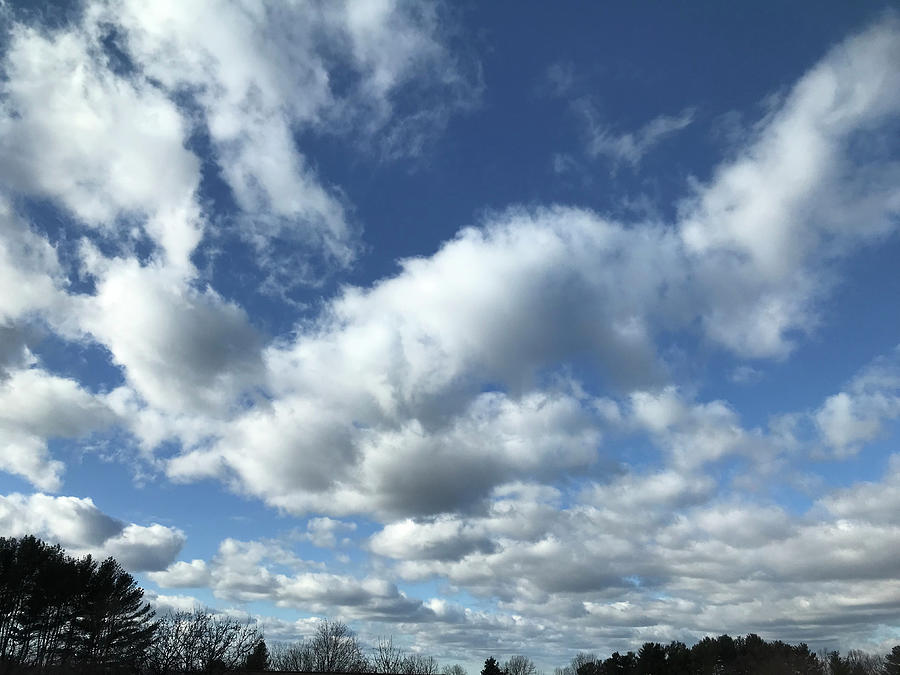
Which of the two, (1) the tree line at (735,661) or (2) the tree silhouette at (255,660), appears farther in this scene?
(1) the tree line at (735,661)

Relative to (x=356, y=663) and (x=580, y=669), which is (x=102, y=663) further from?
(x=580, y=669)

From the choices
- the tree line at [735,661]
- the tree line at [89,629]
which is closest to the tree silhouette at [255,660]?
the tree line at [89,629]

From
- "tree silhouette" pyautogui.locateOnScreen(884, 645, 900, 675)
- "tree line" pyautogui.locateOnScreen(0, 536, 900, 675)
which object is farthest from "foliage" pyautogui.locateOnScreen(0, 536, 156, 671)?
"tree silhouette" pyautogui.locateOnScreen(884, 645, 900, 675)

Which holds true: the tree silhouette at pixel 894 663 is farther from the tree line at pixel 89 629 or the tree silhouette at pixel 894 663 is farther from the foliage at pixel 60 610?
the foliage at pixel 60 610

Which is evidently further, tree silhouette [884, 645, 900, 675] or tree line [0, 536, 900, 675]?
tree silhouette [884, 645, 900, 675]

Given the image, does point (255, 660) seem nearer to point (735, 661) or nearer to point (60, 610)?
point (60, 610)

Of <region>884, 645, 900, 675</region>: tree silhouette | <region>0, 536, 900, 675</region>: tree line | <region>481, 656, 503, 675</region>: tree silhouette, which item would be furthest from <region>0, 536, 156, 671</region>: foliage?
<region>884, 645, 900, 675</region>: tree silhouette

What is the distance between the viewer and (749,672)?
15700cm

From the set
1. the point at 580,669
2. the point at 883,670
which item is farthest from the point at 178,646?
the point at 883,670

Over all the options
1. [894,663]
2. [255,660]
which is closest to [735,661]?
[894,663]

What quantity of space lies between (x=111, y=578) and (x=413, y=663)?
4004 inches

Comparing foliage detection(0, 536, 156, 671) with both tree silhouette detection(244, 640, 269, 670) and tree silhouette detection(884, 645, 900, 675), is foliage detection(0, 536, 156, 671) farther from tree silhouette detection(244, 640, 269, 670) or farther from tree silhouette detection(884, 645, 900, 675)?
tree silhouette detection(884, 645, 900, 675)

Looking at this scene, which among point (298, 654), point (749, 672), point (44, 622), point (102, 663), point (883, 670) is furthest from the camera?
point (298, 654)

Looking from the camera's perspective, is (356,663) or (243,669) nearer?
(243,669)
